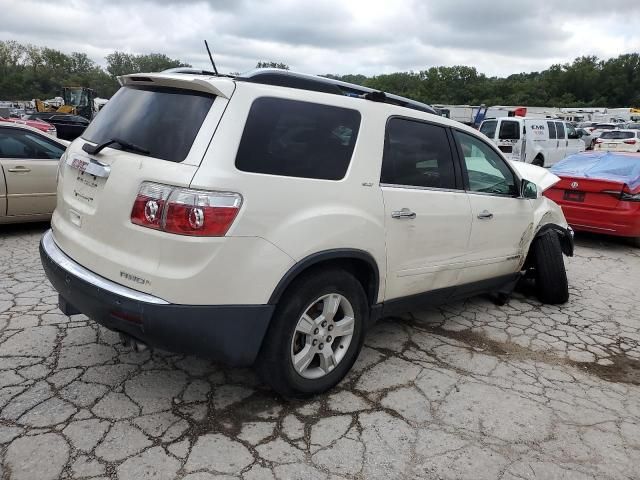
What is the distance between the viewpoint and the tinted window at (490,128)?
16.3m

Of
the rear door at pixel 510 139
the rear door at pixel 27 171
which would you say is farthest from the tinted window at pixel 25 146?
the rear door at pixel 510 139

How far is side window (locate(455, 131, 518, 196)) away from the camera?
3.93 metres

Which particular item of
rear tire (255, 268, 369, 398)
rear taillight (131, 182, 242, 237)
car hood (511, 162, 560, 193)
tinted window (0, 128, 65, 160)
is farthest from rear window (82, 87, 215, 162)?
tinted window (0, 128, 65, 160)

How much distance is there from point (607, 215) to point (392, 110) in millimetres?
5535

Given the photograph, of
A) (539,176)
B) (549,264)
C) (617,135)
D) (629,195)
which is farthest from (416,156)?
(617,135)

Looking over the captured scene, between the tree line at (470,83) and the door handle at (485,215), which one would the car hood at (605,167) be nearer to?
the door handle at (485,215)

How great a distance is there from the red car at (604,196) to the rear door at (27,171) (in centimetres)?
742

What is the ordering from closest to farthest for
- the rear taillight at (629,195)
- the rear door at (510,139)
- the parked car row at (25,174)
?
the parked car row at (25,174)
the rear taillight at (629,195)
the rear door at (510,139)

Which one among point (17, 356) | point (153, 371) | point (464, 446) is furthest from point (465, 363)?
point (17, 356)

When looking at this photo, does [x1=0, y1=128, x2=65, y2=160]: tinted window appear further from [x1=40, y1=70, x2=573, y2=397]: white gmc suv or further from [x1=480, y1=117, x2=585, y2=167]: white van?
[x1=480, y1=117, x2=585, y2=167]: white van

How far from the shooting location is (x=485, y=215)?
3.93 metres

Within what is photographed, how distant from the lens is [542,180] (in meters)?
5.37

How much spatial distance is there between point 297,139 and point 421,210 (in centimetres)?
106

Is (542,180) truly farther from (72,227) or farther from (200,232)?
(72,227)
